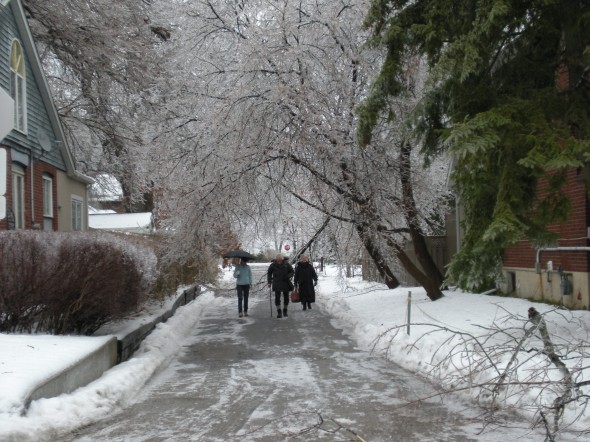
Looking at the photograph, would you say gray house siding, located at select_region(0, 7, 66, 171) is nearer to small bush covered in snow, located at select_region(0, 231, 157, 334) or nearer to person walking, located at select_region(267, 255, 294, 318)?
small bush covered in snow, located at select_region(0, 231, 157, 334)

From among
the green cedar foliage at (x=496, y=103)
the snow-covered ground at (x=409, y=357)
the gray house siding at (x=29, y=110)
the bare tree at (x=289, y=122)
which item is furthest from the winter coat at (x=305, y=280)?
the green cedar foliage at (x=496, y=103)

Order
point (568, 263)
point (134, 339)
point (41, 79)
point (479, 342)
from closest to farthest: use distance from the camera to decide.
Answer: point (479, 342) < point (134, 339) < point (568, 263) < point (41, 79)

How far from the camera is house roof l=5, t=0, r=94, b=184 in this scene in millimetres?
14719

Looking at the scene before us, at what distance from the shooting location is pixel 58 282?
29.0 ft

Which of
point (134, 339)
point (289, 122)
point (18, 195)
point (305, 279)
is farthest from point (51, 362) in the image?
point (305, 279)

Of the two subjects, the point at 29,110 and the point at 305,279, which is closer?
the point at 29,110

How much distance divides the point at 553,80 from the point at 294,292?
34.5 ft

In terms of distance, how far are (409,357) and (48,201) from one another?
11.2 metres

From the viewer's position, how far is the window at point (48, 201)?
1661cm

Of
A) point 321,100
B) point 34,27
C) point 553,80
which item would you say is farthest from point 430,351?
point 34,27

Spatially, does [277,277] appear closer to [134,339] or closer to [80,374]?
[134,339]

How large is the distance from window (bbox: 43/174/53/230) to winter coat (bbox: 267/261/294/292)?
5.81 meters

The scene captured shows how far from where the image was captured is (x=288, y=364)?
32.8ft

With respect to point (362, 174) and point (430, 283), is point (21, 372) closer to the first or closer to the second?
point (362, 174)
